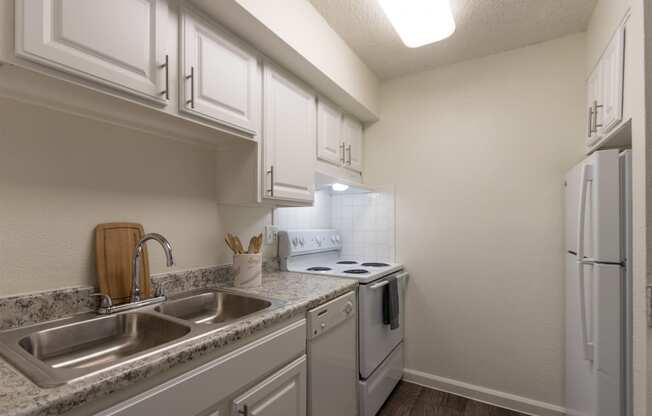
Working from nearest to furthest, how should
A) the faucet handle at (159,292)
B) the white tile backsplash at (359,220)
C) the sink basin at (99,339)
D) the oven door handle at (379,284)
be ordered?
the sink basin at (99,339) < the faucet handle at (159,292) < the oven door handle at (379,284) < the white tile backsplash at (359,220)

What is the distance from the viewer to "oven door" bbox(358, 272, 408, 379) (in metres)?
1.84

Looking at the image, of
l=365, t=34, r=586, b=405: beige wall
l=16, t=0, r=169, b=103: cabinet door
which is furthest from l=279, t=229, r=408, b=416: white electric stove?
l=16, t=0, r=169, b=103: cabinet door

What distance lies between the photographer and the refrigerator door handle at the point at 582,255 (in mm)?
1398

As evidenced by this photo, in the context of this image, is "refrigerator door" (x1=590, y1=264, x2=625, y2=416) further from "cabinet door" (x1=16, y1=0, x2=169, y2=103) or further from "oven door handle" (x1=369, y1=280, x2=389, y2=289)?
"cabinet door" (x1=16, y1=0, x2=169, y2=103)

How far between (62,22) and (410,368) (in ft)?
9.04

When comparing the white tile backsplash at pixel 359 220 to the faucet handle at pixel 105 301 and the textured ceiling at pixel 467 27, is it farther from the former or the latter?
the faucet handle at pixel 105 301

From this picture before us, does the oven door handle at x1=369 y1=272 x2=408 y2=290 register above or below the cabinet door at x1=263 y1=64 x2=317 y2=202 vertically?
below

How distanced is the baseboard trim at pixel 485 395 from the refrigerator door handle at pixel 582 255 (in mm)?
868

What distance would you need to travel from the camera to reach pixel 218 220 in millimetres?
1747

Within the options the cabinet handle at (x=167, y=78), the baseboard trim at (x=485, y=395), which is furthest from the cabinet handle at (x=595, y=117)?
the cabinet handle at (x=167, y=78)

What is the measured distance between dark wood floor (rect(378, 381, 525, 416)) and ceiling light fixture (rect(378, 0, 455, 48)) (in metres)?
2.27

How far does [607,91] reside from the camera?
1.50 m

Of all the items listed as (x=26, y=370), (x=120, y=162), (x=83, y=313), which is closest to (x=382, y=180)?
(x=120, y=162)

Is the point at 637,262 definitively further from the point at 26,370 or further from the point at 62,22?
the point at 62,22
